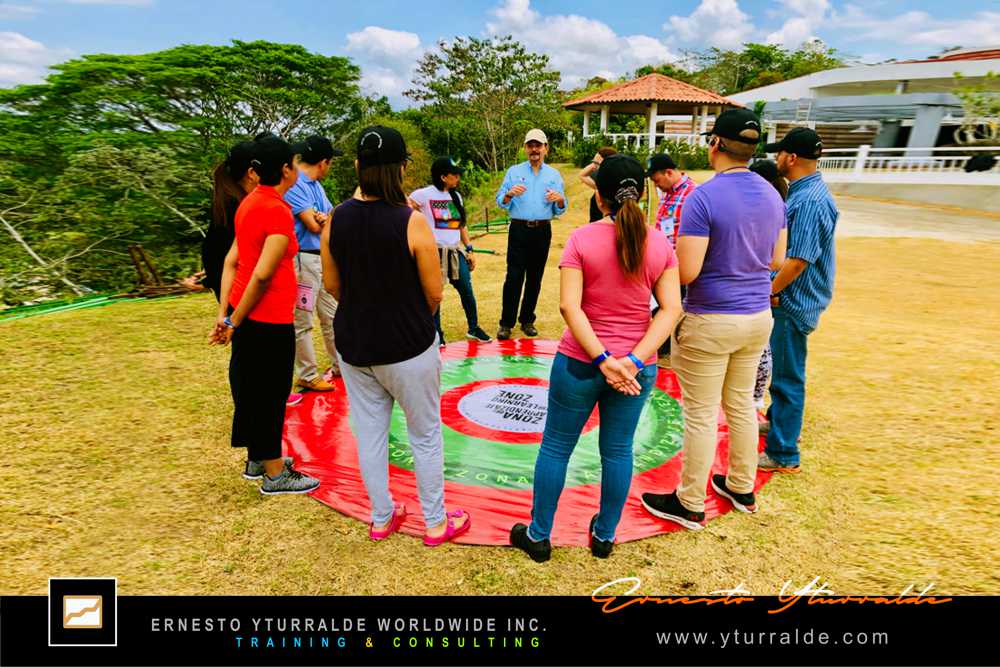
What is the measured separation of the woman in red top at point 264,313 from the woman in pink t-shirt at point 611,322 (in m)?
1.50

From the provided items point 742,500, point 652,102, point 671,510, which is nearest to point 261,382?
point 671,510

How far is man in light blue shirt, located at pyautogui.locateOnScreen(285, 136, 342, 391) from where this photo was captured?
3.90m

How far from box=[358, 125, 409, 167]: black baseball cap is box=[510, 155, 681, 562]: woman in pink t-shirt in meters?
0.82

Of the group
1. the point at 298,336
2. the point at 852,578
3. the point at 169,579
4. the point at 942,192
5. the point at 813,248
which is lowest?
the point at 169,579

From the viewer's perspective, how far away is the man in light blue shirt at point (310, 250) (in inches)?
153

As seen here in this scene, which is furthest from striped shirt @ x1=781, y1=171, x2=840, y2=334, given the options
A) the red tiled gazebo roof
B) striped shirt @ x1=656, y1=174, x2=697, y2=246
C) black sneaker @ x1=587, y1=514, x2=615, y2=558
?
the red tiled gazebo roof

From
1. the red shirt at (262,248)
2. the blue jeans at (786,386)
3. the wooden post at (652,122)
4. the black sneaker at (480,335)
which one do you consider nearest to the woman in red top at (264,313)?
the red shirt at (262,248)

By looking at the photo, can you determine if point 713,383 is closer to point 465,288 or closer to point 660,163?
point 660,163

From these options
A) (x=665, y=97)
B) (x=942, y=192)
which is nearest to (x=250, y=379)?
(x=942, y=192)

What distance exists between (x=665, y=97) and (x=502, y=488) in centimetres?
2499

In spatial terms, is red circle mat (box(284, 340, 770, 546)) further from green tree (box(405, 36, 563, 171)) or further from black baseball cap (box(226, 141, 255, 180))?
green tree (box(405, 36, 563, 171))

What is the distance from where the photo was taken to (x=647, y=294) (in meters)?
2.25

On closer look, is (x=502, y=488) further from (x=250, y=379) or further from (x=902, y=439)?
(x=902, y=439)

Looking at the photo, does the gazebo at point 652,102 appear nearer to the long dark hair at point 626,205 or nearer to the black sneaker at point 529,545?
the long dark hair at point 626,205
